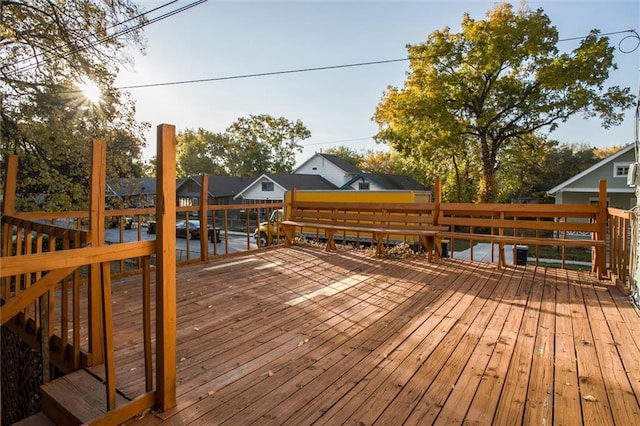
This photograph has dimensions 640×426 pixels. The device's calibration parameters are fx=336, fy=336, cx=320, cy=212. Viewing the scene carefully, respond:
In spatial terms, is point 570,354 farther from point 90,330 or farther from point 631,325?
point 90,330

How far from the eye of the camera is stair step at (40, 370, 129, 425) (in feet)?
5.23

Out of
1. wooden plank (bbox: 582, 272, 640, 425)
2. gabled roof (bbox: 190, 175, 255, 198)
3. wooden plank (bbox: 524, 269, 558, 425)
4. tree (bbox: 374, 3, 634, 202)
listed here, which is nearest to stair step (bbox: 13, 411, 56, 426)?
wooden plank (bbox: 524, 269, 558, 425)

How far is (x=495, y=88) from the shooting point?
1561 cm

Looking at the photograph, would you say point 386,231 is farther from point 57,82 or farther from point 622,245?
point 57,82

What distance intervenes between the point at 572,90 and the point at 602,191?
1352 centimetres

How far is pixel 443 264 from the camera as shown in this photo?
4.91m

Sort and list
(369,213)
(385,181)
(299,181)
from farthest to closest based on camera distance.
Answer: (299,181), (385,181), (369,213)

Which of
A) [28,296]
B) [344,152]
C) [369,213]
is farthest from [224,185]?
[28,296]

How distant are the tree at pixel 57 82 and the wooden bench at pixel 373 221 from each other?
4.70 meters

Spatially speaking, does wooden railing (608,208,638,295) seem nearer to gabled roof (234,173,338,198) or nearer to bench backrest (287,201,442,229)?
bench backrest (287,201,442,229)

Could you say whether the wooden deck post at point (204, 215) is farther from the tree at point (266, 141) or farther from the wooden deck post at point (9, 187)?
the tree at point (266, 141)

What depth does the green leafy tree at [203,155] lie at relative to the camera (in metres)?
37.0

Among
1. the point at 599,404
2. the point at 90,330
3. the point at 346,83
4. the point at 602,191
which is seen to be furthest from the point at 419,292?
the point at 346,83

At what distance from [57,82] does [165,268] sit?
298 inches
